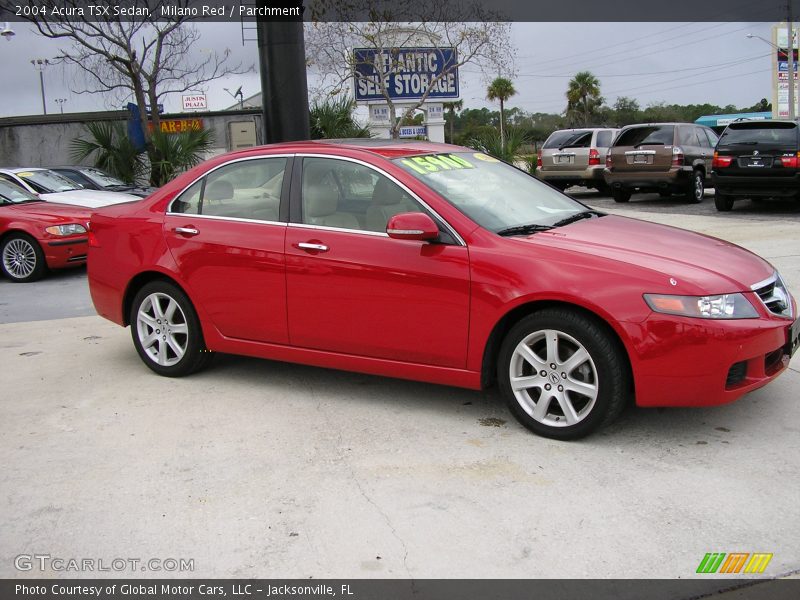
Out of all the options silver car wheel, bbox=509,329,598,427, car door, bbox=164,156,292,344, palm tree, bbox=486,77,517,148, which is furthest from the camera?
palm tree, bbox=486,77,517,148

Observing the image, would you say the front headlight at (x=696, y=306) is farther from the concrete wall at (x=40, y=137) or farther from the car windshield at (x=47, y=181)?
the concrete wall at (x=40, y=137)

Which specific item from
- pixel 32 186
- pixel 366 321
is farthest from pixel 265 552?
pixel 32 186

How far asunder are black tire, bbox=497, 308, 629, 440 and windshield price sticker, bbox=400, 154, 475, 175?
1227 millimetres

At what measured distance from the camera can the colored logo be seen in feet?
10.3

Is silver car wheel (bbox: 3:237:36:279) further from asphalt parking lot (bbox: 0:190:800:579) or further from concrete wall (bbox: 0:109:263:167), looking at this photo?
concrete wall (bbox: 0:109:263:167)

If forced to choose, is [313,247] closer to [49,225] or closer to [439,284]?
[439,284]

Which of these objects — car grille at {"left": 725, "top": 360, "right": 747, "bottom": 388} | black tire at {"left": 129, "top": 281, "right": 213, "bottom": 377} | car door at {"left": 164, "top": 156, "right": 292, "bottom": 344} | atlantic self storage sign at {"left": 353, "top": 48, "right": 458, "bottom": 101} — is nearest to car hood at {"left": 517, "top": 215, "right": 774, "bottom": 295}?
car grille at {"left": 725, "top": 360, "right": 747, "bottom": 388}

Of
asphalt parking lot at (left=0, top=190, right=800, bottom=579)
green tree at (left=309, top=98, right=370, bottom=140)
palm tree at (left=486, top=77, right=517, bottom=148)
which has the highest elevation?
palm tree at (left=486, top=77, right=517, bottom=148)

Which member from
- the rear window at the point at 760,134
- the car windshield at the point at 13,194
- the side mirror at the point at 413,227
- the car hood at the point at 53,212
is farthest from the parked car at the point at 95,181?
the rear window at the point at 760,134

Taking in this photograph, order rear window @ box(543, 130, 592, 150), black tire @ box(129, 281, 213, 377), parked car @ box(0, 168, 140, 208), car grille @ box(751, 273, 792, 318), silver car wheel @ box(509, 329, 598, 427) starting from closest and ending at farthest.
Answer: silver car wheel @ box(509, 329, 598, 427), car grille @ box(751, 273, 792, 318), black tire @ box(129, 281, 213, 377), parked car @ box(0, 168, 140, 208), rear window @ box(543, 130, 592, 150)

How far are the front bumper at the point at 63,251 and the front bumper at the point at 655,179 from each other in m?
11.3

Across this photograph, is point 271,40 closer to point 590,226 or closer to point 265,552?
point 590,226

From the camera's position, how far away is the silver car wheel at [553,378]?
427 centimetres

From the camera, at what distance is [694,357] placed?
4.06 meters
